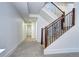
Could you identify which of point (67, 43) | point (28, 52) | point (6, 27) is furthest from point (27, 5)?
point (67, 43)

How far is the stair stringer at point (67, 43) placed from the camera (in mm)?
6020

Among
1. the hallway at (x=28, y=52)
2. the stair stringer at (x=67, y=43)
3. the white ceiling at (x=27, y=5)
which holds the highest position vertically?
the white ceiling at (x=27, y=5)

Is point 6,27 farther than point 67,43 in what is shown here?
No

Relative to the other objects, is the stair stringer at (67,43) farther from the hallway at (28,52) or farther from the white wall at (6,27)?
the white wall at (6,27)

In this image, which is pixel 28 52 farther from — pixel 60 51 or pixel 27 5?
pixel 27 5

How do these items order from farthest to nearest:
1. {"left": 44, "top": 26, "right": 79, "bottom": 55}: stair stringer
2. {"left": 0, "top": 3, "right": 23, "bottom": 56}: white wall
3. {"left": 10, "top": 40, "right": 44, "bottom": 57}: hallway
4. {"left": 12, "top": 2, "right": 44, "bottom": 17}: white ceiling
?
{"left": 12, "top": 2, "right": 44, "bottom": 17}: white ceiling < {"left": 44, "top": 26, "right": 79, "bottom": 55}: stair stringer < {"left": 10, "top": 40, "right": 44, "bottom": 57}: hallway < {"left": 0, "top": 3, "right": 23, "bottom": 56}: white wall

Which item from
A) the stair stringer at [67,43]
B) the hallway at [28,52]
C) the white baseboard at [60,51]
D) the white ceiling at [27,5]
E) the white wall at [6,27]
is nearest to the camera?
the white wall at [6,27]

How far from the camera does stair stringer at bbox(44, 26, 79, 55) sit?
19.7 feet

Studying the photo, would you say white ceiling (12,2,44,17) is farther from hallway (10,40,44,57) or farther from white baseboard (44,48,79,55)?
white baseboard (44,48,79,55)

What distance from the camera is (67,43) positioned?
6160mm

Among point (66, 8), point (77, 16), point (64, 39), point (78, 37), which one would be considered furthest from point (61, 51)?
point (66, 8)

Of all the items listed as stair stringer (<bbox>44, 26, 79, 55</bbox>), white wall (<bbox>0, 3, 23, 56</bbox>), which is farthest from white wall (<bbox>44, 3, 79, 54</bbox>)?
white wall (<bbox>0, 3, 23, 56</bbox>)

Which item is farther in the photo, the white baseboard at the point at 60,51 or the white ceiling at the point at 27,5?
the white ceiling at the point at 27,5

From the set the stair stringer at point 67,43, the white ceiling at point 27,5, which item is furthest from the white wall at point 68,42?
the white ceiling at point 27,5
